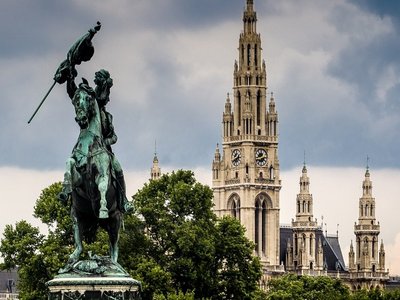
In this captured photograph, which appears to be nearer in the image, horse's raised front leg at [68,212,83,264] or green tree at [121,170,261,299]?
horse's raised front leg at [68,212,83,264]

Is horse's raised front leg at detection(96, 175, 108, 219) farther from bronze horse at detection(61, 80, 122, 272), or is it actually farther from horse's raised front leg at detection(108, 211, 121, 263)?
horse's raised front leg at detection(108, 211, 121, 263)

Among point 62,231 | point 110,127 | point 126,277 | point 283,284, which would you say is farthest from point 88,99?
point 283,284

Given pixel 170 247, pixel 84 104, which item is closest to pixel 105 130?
pixel 84 104

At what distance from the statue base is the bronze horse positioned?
31 centimetres

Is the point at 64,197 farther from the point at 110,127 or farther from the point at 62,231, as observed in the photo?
the point at 62,231

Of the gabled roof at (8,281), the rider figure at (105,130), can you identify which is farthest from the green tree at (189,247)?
the gabled roof at (8,281)

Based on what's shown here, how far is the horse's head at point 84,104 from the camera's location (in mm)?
24806

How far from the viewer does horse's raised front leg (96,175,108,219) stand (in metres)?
24.4

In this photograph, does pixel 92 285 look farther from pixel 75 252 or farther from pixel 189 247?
pixel 189 247

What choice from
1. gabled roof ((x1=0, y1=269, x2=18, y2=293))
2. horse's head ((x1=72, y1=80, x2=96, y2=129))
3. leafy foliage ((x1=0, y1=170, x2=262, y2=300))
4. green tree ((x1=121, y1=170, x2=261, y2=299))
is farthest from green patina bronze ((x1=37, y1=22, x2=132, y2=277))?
gabled roof ((x1=0, y1=269, x2=18, y2=293))

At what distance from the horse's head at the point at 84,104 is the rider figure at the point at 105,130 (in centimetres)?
29

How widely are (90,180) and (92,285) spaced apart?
5.66 feet

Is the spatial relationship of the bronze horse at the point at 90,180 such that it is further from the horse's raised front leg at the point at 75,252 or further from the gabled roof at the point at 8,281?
the gabled roof at the point at 8,281

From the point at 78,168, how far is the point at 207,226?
62.5 meters
